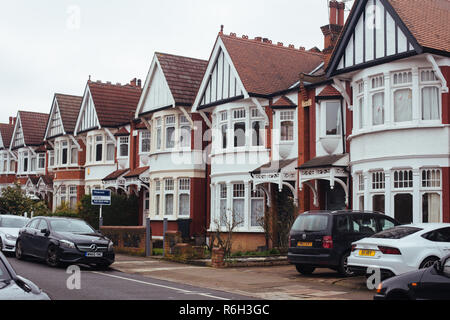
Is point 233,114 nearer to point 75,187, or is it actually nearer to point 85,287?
point 85,287

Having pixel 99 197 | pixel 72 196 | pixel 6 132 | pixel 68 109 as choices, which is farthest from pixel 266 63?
pixel 6 132

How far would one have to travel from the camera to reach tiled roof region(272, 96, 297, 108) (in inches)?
993

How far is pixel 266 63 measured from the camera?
2873cm

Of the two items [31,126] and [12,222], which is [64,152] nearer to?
[31,126]

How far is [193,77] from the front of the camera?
107ft

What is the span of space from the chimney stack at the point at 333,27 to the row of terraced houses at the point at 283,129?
0.23 ft

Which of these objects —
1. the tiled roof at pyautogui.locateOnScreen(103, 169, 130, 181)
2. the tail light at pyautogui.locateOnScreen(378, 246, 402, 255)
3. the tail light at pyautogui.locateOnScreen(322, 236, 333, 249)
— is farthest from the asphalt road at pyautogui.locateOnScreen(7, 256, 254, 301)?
the tiled roof at pyautogui.locateOnScreen(103, 169, 130, 181)

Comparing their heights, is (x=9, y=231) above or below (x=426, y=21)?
below

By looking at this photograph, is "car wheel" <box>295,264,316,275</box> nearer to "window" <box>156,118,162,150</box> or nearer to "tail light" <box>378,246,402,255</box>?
"tail light" <box>378,246,402,255</box>

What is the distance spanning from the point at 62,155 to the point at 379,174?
29311 millimetres

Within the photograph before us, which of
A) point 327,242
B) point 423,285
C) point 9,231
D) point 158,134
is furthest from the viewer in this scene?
point 158,134

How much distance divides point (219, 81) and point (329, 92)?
6695 millimetres
